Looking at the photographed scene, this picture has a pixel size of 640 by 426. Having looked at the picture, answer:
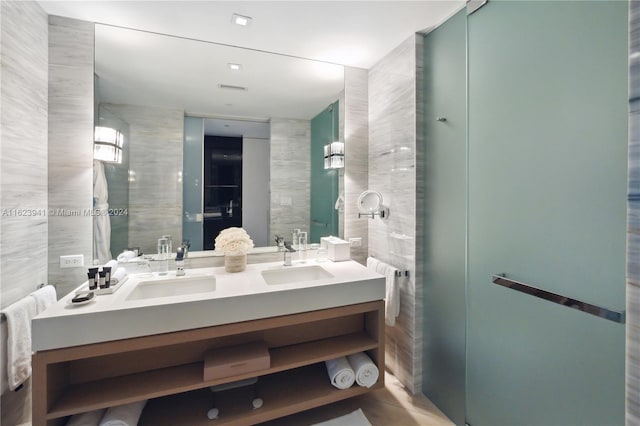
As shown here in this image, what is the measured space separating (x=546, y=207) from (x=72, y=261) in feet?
8.61

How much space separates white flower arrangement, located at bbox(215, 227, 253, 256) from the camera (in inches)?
76.0

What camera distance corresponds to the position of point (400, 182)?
212 centimetres

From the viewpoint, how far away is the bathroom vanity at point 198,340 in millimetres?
1300

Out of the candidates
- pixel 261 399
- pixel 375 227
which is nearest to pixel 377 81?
pixel 375 227

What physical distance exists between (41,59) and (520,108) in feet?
8.71

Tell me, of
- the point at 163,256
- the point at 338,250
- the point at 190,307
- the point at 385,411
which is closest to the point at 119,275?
the point at 163,256

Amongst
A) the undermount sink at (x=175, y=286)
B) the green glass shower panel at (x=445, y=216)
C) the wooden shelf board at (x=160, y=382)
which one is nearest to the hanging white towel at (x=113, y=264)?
the undermount sink at (x=175, y=286)

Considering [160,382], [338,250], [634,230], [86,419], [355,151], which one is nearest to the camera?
[634,230]

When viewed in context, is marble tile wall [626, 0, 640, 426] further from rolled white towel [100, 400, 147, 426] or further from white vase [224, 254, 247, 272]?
rolled white towel [100, 400, 147, 426]

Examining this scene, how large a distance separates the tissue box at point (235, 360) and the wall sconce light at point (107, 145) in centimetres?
140

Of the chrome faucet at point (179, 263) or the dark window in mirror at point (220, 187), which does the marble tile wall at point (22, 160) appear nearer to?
the chrome faucet at point (179, 263)

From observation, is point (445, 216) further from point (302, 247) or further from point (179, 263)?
point (179, 263)

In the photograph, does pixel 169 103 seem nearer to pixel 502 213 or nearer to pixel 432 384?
pixel 502 213

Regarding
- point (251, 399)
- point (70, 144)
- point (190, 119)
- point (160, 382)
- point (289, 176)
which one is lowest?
point (251, 399)
